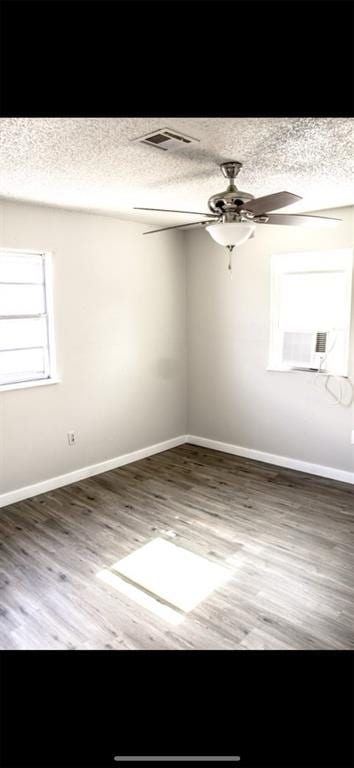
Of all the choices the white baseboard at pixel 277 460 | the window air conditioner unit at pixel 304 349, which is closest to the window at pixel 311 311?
the window air conditioner unit at pixel 304 349

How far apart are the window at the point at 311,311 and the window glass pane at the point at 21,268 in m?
2.03

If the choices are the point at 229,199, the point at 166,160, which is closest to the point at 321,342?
the point at 229,199

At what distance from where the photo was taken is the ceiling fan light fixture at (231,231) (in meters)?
2.30

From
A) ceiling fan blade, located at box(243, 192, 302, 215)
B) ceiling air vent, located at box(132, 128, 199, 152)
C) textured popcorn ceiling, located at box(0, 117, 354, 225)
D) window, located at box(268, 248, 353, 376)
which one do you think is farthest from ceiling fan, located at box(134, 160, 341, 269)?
window, located at box(268, 248, 353, 376)

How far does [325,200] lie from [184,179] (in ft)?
4.00

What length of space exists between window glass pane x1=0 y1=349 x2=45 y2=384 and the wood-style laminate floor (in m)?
1.00

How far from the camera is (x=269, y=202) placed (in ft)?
7.10

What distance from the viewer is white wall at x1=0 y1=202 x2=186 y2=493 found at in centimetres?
363

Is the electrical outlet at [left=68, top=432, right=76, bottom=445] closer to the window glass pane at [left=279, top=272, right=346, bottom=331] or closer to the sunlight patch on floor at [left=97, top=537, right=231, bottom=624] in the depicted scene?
the sunlight patch on floor at [left=97, top=537, right=231, bottom=624]

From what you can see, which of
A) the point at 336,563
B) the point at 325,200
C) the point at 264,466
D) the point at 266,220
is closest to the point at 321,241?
the point at 325,200

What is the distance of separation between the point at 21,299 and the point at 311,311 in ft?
7.95

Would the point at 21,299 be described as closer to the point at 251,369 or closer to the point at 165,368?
the point at 165,368

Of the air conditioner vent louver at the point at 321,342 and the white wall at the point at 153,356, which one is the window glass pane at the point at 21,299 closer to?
the white wall at the point at 153,356
